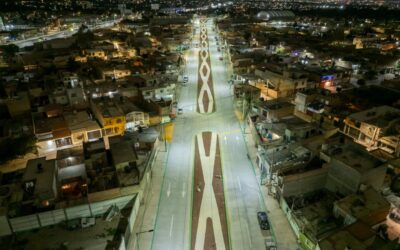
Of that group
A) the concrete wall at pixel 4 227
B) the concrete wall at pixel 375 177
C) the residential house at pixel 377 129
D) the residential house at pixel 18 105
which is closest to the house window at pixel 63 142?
the concrete wall at pixel 4 227

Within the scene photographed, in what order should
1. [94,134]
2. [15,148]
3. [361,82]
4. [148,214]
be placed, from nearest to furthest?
[148,214] → [15,148] → [94,134] → [361,82]

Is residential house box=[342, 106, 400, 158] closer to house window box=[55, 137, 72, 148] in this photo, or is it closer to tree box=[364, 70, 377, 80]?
tree box=[364, 70, 377, 80]

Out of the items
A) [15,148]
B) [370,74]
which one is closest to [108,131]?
[15,148]

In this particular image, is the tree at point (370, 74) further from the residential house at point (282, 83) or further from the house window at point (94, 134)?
the house window at point (94, 134)

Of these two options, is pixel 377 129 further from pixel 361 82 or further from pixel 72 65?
pixel 72 65

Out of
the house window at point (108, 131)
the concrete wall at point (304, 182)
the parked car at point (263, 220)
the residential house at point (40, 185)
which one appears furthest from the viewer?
the house window at point (108, 131)

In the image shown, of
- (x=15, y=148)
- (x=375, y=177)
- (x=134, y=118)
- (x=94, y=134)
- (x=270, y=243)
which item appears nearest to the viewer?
(x=270, y=243)
